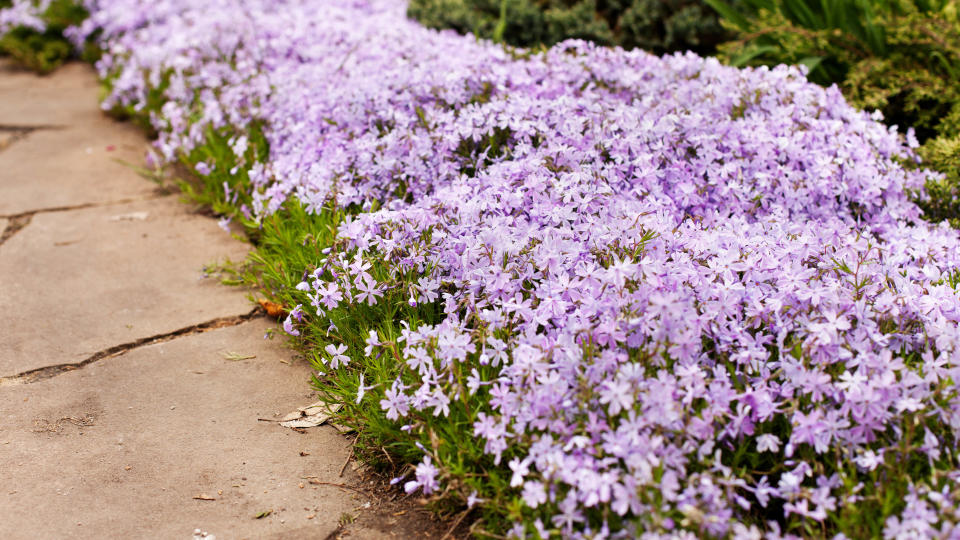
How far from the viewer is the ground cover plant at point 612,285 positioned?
1.92 m

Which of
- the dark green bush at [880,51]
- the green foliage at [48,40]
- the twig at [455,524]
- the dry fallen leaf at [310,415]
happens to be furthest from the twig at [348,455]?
the green foliage at [48,40]

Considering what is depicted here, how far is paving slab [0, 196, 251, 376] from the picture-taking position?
297cm

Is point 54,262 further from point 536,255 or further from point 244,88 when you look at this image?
point 536,255

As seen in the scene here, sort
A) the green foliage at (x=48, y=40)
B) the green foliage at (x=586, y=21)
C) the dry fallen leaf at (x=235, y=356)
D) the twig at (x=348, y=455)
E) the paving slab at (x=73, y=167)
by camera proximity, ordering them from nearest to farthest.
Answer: the twig at (x=348, y=455), the dry fallen leaf at (x=235, y=356), the paving slab at (x=73, y=167), the green foliage at (x=586, y=21), the green foliage at (x=48, y=40)

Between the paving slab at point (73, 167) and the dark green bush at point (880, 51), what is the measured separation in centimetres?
375

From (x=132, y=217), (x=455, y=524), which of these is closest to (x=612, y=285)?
(x=455, y=524)

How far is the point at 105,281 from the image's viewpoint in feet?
11.2

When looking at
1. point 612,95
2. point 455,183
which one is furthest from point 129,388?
point 612,95

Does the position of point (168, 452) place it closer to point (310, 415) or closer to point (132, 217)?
point (310, 415)

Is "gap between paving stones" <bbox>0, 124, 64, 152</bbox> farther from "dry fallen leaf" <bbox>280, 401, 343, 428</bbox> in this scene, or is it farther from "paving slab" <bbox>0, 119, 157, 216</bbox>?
"dry fallen leaf" <bbox>280, 401, 343, 428</bbox>

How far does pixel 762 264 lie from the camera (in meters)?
2.35

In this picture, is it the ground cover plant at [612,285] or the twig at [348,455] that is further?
the twig at [348,455]

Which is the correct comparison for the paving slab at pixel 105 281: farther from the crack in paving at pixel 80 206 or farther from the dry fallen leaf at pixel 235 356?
the dry fallen leaf at pixel 235 356

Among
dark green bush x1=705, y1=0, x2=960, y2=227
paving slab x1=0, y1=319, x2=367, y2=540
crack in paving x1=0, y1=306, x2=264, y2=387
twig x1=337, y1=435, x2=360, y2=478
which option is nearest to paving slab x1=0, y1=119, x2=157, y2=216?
crack in paving x1=0, y1=306, x2=264, y2=387
